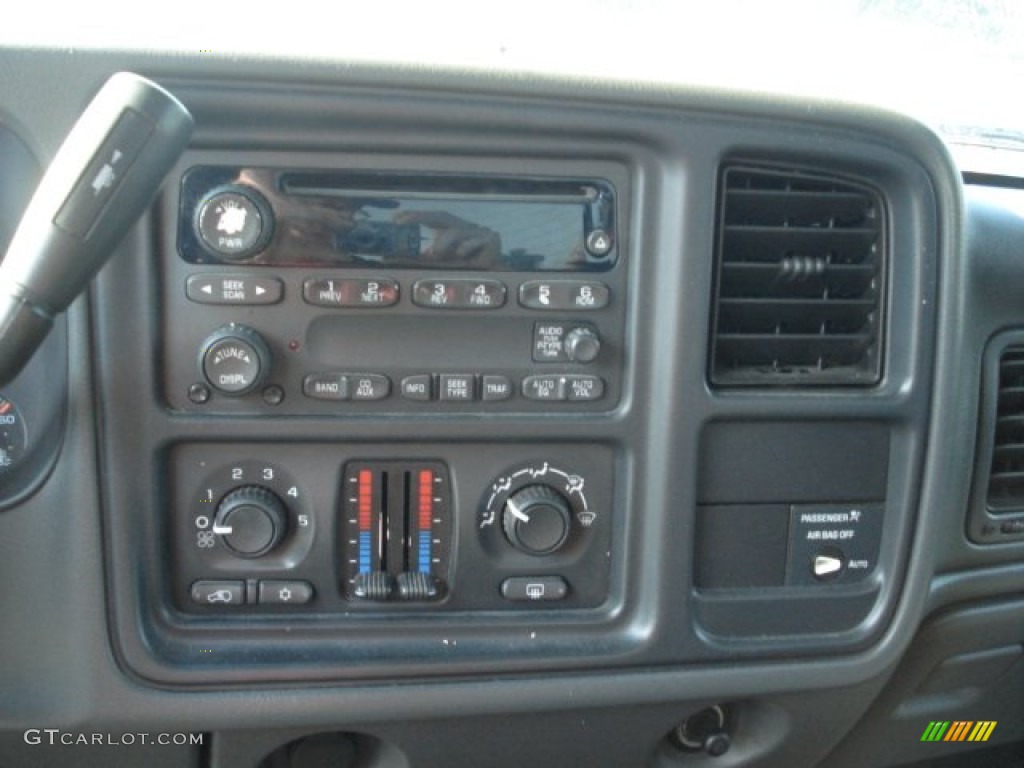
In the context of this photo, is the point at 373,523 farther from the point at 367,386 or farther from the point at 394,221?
the point at 394,221

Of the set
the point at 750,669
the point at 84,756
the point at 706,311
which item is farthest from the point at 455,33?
the point at 84,756

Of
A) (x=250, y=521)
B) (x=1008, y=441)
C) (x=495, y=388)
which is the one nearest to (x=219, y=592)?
(x=250, y=521)

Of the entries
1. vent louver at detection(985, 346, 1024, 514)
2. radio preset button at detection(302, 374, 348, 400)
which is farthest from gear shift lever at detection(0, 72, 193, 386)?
vent louver at detection(985, 346, 1024, 514)

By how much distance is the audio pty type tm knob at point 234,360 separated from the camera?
112 centimetres

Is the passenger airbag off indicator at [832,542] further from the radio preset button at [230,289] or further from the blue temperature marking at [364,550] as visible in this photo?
the radio preset button at [230,289]

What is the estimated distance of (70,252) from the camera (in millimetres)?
965

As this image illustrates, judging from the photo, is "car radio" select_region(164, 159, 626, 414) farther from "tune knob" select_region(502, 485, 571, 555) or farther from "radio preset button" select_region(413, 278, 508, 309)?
"tune knob" select_region(502, 485, 571, 555)

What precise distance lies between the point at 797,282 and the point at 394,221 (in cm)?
51

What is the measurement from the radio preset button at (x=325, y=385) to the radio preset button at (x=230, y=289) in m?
0.10

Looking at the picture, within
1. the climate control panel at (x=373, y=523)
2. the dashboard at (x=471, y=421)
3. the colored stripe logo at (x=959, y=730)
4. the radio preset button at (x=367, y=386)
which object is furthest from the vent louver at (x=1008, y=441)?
the radio preset button at (x=367, y=386)

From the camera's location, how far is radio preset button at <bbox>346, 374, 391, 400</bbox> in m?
1.17

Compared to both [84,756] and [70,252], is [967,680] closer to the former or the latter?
[84,756]

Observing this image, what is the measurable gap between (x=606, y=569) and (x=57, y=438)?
68cm

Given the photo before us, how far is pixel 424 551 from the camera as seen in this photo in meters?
1.25
